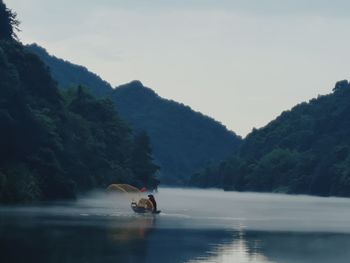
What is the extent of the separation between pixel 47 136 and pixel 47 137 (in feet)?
0.44

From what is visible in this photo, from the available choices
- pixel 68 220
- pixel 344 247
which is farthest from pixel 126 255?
pixel 68 220

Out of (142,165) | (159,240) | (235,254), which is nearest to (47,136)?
(159,240)

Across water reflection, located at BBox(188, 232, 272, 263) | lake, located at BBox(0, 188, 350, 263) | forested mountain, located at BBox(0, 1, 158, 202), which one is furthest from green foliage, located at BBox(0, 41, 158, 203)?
water reflection, located at BBox(188, 232, 272, 263)

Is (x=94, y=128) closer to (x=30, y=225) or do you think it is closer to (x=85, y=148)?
(x=85, y=148)

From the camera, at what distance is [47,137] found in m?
114

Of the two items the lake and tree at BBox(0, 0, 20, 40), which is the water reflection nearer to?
the lake

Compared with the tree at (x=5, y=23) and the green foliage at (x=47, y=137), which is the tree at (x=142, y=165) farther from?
the tree at (x=5, y=23)

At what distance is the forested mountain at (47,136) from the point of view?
334 ft

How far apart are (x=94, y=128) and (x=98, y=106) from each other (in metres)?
5.98

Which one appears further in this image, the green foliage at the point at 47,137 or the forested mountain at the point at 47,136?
the forested mountain at the point at 47,136

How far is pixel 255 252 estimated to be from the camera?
46719mm

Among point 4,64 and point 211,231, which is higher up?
point 4,64

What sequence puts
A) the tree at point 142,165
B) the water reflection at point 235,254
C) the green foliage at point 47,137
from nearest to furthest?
1. the water reflection at point 235,254
2. the green foliage at point 47,137
3. the tree at point 142,165

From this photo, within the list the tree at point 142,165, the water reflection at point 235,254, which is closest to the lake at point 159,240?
the water reflection at point 235,254
